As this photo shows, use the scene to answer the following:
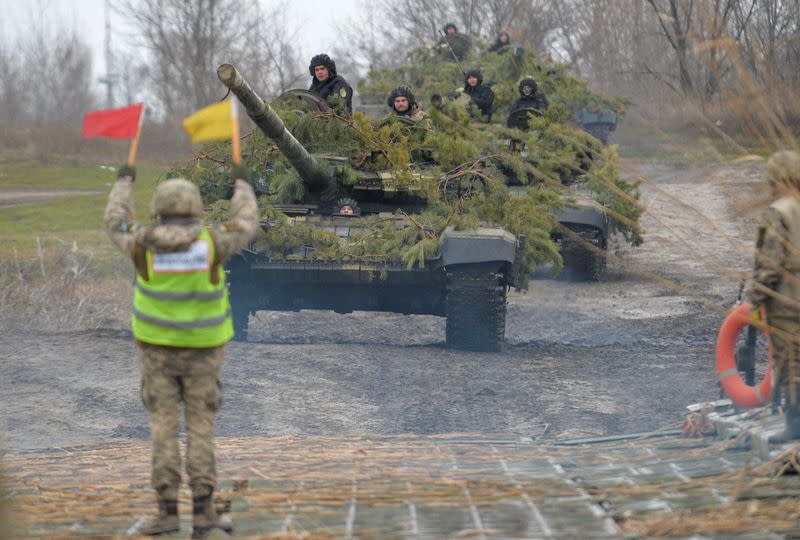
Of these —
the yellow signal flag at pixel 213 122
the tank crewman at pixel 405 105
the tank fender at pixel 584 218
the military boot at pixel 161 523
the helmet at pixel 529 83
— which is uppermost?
the helmet at pixel 529 83

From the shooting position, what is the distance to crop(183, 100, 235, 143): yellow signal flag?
5051 mm

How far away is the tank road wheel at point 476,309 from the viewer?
1053 centimetres

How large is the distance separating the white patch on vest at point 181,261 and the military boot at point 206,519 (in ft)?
2.65

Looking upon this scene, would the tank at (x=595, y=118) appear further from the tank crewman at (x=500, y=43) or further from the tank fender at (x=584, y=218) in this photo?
the tank fender at (x=584, y=218)

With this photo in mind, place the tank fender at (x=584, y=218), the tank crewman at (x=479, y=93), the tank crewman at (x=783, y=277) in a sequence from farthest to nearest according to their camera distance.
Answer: the tank crewman at (x=479, y=93)
the tank fender at (x=584, y=218)
the tank crewman at (x=783, y=277)

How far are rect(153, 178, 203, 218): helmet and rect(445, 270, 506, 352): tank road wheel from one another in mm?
5786

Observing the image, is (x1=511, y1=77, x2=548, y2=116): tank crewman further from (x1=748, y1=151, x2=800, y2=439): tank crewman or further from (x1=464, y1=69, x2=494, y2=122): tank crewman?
(x1=748, y1=151, x2=800, y2=439): tank crewman

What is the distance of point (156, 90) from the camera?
32844 millimetres

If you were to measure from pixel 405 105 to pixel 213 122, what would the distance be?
751 centimetres

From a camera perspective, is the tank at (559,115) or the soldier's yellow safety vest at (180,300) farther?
the tank at (559,115)

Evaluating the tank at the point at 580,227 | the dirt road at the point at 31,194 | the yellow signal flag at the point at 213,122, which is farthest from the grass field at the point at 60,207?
the yellow signal flag at the point at 213,122

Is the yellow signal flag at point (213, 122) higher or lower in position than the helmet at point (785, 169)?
higher

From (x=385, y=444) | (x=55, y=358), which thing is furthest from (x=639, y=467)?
(x=55, y=358)

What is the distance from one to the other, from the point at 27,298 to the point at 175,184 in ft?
30.0
